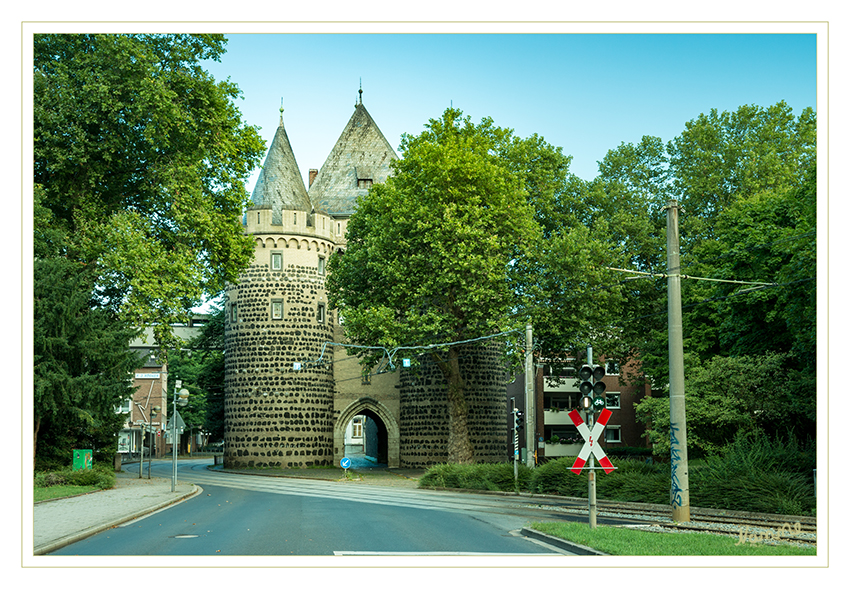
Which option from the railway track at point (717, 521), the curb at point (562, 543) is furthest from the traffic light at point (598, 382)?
the railway track at point (717, 521)

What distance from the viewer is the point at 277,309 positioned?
151 ft

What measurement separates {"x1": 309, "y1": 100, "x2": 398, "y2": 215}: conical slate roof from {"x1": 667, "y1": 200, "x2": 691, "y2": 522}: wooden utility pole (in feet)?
117

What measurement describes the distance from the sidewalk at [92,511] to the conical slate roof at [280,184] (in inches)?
879

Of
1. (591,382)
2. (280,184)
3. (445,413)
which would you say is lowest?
(445,413)

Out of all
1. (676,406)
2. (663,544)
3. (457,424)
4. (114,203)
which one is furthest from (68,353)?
(663,544)

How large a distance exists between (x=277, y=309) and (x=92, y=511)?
28.5 meters

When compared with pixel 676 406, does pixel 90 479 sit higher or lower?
lower

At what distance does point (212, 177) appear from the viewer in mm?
29453

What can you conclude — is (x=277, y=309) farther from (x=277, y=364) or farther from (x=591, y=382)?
(x=591, y=382)

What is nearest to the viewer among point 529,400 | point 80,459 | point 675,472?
point 675,472

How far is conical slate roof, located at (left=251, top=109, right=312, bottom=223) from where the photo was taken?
47812mm

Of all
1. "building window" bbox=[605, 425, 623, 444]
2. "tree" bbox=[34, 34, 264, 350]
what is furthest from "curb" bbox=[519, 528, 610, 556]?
"building window" bbox=[605, 425, 623, 444]

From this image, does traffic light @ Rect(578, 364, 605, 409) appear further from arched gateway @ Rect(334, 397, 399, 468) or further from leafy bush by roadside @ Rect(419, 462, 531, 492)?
arched gateway @ Rect(334, 397, 399, 468)

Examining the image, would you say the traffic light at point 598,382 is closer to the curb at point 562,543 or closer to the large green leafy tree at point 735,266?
the curb at point 562,543
